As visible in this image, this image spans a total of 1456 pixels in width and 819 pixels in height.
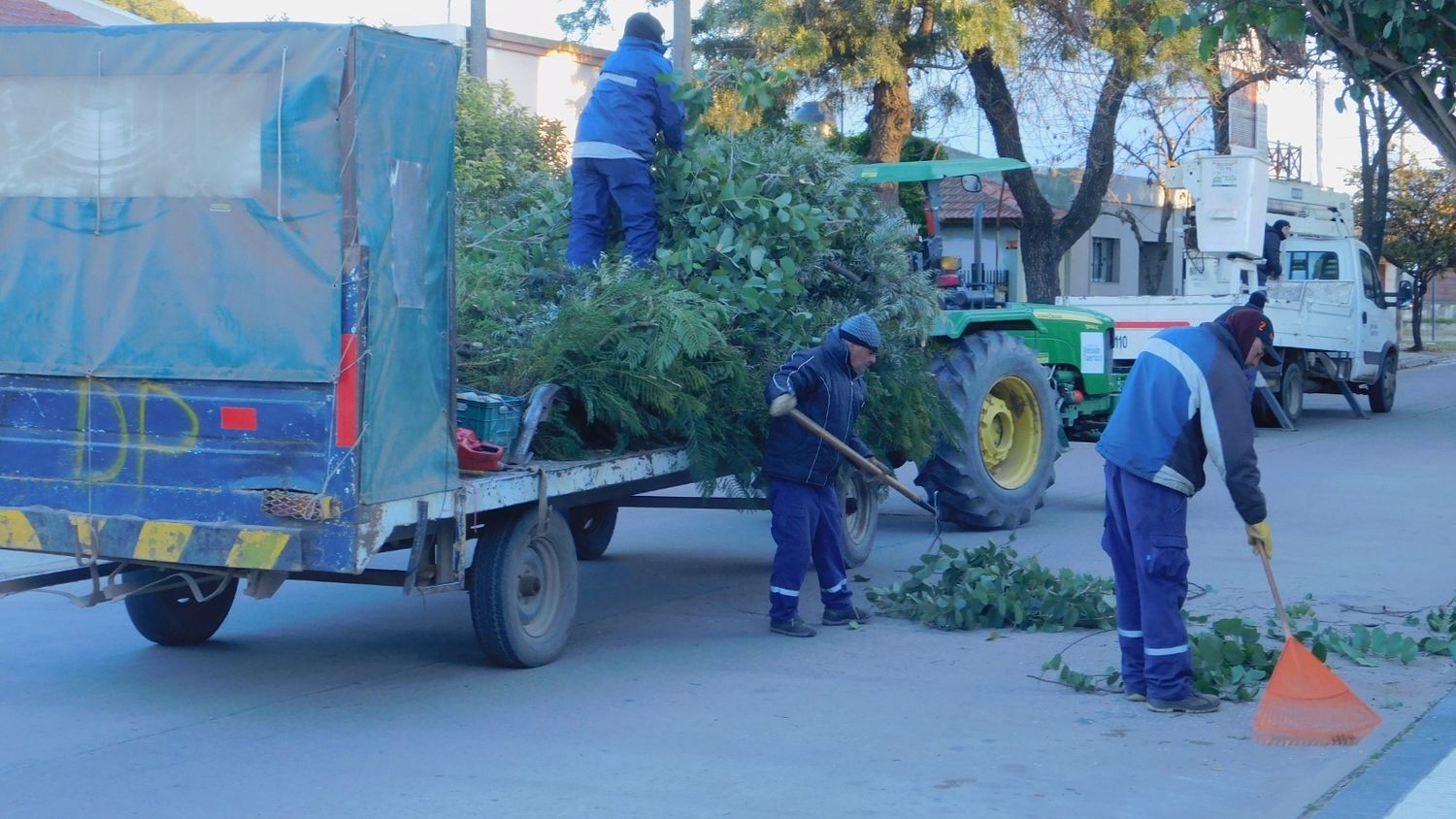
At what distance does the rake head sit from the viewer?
5.92 meters

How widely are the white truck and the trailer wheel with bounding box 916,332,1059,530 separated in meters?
5.64

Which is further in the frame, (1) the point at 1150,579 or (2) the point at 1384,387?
(2) the point at 1384,387

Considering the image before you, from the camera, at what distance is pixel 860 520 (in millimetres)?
9750

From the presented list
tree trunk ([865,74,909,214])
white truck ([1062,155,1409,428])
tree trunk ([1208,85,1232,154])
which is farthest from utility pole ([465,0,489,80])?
tree trunk ([1208,85,1232,154])

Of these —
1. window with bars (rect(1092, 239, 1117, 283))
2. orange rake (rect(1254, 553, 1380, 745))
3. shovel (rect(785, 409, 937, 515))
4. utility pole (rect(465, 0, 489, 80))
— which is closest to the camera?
orange rake (rect(1254, 553, 1380, 745))

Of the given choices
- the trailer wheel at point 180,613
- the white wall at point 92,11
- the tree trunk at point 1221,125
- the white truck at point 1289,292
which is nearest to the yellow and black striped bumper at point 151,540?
the trailer wheel at point 180,613

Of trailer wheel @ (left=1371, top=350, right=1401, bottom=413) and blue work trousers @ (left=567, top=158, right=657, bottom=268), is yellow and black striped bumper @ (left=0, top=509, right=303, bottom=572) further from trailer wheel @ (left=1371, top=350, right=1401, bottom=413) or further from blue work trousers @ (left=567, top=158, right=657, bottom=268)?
trailer wheel @ (left=1371, top=350, right=1401, bottom=413)

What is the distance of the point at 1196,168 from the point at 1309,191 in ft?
12.0

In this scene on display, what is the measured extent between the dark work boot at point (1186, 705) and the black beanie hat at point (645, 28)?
14.2 ft

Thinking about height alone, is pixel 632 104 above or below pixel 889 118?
below

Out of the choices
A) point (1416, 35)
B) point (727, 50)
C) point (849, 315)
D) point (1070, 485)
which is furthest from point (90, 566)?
point (727, 50)

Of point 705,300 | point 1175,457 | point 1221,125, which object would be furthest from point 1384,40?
point 1221,125

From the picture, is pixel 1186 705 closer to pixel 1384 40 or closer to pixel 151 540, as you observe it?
pixel 1384 40

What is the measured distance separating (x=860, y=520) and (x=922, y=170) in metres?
2.39
